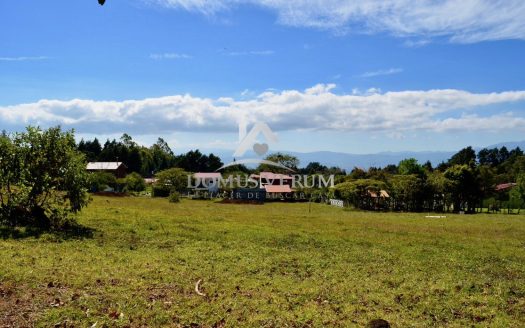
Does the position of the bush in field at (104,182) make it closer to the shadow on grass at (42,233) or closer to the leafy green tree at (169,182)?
the leafy green tree at (169,182)

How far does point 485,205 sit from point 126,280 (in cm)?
7470

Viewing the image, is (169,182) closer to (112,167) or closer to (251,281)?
(112,167)

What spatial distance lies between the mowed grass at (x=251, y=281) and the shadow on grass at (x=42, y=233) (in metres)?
0.43

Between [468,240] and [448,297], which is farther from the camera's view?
[468,240]

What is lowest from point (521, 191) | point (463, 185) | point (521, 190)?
point (521, 191)

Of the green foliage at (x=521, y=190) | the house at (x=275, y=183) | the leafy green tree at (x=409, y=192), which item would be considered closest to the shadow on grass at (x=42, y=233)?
the leafy green tree at (x=409, y=192)

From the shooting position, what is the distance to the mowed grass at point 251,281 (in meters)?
8.81

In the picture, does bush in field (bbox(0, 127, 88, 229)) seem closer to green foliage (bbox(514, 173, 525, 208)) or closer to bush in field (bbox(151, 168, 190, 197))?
bush in field (bbox(151, 168, 190, 197))

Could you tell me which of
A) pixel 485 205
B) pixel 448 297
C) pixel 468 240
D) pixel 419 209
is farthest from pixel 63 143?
pixel 485 205

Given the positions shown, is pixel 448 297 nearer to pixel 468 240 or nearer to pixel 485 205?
pixel 468 240

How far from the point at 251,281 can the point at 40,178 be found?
38.3ft

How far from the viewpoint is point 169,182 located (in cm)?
8056

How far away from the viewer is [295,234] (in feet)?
67.6

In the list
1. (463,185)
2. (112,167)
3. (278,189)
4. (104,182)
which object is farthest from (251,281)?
(112,167)
